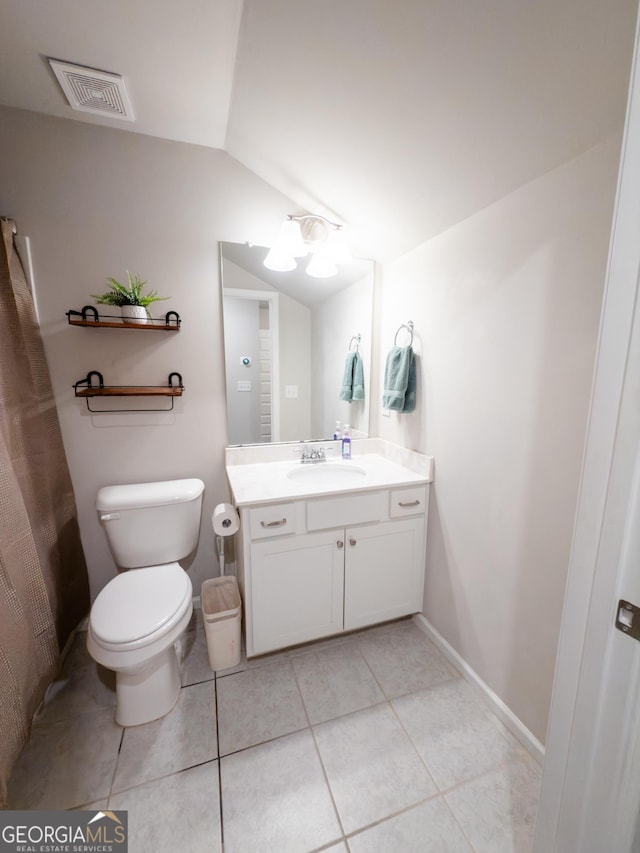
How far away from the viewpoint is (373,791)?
1111mm

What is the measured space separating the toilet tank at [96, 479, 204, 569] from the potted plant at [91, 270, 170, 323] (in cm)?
81

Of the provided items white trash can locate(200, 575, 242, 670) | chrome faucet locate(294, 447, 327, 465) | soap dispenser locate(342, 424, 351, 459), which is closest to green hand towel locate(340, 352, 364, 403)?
soap dispenser locate(342, 424, 351, 459)

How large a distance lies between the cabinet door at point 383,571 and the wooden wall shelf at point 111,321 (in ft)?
4.32

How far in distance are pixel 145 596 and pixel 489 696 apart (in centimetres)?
147

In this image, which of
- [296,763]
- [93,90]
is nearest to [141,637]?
[296,763]

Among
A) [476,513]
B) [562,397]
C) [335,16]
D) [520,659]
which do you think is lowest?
[520,659]

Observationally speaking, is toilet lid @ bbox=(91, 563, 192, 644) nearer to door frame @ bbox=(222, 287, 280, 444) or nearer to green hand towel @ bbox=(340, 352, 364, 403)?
door frame @ bbox=(222, 287, 280, 444)

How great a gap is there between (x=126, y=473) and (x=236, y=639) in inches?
38.5

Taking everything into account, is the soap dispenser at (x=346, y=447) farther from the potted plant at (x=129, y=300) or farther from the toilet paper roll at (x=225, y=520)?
the potted plant at (x=129, y=300)

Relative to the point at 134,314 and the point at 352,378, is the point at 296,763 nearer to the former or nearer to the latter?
the point at 352,378

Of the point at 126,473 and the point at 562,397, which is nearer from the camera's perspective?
the point at 562,397

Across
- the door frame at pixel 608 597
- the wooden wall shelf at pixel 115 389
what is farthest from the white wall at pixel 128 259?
the door frame at pixel 608 597

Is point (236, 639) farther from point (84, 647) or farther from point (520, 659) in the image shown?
point (520, 659)

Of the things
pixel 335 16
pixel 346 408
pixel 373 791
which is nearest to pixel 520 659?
pixel 373 791
